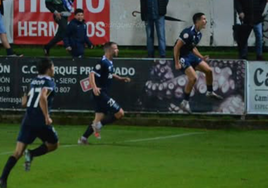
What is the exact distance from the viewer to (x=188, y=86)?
23375 millimetres

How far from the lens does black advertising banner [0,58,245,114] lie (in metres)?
24.9

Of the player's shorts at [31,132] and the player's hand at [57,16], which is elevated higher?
the player's hand at [57,16]

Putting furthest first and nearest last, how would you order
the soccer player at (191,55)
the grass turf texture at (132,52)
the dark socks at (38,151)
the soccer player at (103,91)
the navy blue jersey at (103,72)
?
1. the grass turf texture at (132,52)
2. the soccer player at (191,55)
3. the navy blue jersey at (103,72)
4. the soccer player at (103,91)
5. the dark socks at (38,151)

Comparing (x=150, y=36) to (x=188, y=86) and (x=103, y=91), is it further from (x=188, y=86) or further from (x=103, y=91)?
(x=103, y=91)

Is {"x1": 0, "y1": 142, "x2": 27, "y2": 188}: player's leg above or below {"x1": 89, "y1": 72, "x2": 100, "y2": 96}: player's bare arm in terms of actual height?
below

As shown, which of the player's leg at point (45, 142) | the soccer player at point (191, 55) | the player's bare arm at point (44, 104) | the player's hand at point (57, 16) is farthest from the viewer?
the player's hand at point (57, 16)

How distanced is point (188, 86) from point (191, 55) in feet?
3.09

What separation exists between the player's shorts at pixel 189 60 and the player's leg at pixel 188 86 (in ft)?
0.30

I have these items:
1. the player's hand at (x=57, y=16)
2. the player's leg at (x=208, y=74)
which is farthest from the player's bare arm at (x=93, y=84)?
the player's hand at (x=57, y=16)

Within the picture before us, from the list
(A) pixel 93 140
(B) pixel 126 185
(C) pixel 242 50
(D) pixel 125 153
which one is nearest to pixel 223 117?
(C) pixel 242 50

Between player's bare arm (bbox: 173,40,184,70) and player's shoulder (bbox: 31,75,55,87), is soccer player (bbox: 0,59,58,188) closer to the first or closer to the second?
player's shoulder (bbox: 31,75,55,87)

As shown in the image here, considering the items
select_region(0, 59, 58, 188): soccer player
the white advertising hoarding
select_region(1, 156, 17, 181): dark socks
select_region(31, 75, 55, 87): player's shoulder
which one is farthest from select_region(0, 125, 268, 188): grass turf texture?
select_region(31, 75, 55, 87): player's shoulder

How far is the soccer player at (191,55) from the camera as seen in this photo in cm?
2231

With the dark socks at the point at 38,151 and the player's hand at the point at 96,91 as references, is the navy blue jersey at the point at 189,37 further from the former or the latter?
the dark socks at the point at 38,151
